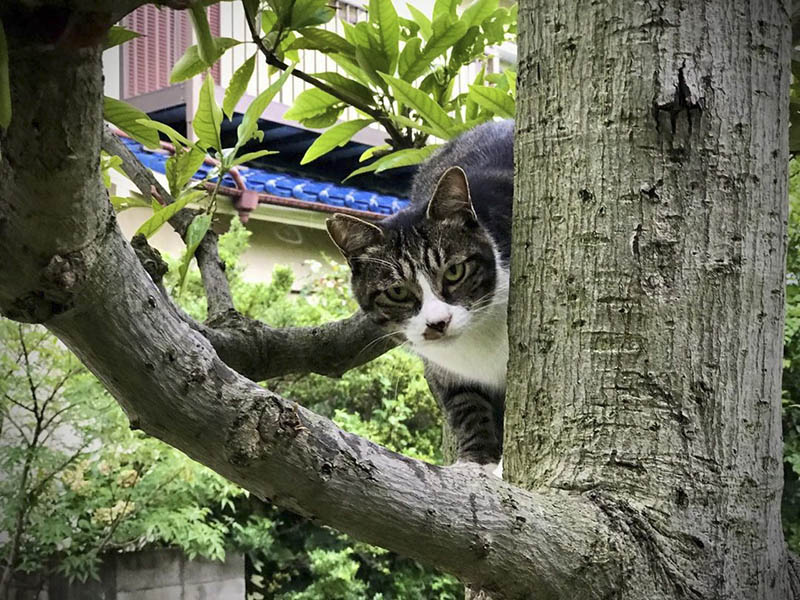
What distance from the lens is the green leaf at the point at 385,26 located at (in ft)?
2.92

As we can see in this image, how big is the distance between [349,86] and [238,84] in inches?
6.5

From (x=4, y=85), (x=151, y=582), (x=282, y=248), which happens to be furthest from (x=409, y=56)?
(x=282, y=248)

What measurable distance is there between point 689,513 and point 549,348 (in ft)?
0.50

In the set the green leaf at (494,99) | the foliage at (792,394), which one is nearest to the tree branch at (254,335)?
the green leaf at (494,99)

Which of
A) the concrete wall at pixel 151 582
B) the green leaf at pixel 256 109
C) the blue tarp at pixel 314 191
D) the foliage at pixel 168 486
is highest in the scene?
the blue tarp at pixel 314 191

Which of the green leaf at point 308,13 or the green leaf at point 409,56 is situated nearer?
the green leaf at point 308,13

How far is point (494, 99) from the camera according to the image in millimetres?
915

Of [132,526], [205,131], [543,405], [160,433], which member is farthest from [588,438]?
[132,526]

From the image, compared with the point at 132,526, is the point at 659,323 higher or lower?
higher

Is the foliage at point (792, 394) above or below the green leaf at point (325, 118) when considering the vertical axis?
below

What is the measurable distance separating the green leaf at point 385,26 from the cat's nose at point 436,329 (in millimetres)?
356

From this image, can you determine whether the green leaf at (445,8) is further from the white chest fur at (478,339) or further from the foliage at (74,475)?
the foliage at (74,475)

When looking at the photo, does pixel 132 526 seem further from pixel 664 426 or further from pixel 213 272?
pixel 664 426

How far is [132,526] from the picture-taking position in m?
2.34
